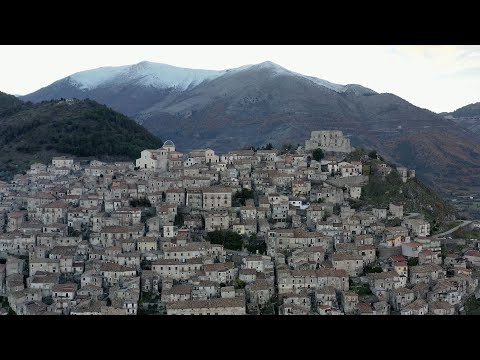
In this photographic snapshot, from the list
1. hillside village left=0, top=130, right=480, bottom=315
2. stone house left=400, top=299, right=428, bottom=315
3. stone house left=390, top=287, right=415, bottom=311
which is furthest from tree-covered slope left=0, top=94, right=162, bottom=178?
stone house left=400, top=299, right=428, bottom=315

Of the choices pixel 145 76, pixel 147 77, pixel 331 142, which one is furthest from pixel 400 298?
pixel 145 76

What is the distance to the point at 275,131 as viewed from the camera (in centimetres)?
3944

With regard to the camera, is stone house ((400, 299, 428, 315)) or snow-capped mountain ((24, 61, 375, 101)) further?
snow-capped mountain ((24, 61, 375, 101))

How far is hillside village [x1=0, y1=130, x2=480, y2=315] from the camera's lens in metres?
11.7

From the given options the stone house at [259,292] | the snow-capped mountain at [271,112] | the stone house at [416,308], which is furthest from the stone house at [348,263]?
the snow-capped mountain at [271,112]

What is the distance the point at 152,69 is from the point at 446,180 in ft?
119

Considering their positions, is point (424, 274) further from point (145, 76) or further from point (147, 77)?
point (145, 76)

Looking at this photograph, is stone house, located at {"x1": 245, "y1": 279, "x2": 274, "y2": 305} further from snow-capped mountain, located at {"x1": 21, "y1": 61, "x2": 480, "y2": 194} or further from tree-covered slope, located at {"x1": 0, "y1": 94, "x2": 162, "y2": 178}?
snow-capped mountain, located at {"x1": 21, "y1": 61, "x2": 480, "y2": 194}

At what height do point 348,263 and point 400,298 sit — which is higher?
point 348,263

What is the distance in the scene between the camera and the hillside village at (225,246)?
1173 centimetres

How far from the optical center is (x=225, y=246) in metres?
13.8
